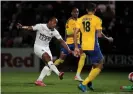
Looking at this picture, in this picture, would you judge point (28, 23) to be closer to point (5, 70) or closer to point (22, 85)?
point (5, 70)

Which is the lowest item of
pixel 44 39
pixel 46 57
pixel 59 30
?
pixel 46 57

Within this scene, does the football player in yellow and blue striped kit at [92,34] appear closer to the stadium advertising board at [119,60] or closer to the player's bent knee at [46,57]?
the player's bent knee at [46,57]

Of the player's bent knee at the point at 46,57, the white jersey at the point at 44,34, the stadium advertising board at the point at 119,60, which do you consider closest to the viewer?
the player's bent knee at the point at 46,57

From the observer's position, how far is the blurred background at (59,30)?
61.9 ft

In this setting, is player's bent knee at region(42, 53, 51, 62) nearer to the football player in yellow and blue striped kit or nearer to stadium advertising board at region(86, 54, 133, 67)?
the football player in yellow and blue striped kit

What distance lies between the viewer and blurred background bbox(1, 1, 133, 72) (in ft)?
61.9

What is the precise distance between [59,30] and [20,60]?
7.87 feet

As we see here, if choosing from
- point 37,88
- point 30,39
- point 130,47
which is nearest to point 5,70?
point 30,39

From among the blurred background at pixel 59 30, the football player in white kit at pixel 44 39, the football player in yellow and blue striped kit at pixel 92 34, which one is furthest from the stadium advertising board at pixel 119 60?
the football player in yellow and blue striped kit at pixel 92 34

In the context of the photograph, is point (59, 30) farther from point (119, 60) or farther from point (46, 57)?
point (46, 57)

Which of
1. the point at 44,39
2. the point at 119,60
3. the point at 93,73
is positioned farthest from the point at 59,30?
the point at 93,73

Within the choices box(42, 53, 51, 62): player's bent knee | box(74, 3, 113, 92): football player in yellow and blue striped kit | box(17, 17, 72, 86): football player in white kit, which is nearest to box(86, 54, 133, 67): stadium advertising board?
box(17, 17, 72, 86): football player in white kit

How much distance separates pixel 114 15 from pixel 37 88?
976cm

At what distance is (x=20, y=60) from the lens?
18.8m
